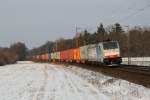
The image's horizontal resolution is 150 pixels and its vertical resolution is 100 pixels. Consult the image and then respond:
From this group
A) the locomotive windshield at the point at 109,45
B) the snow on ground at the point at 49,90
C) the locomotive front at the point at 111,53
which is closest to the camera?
the snow on ground at the point at 49,90

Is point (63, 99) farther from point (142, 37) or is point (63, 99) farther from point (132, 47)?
point (142, 37)

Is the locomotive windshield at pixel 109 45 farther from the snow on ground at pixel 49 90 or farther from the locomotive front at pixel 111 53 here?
the snow on ground at pixel 49 90

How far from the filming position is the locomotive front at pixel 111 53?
3892 cm

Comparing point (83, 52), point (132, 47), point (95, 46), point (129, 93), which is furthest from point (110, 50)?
point (132, 47)

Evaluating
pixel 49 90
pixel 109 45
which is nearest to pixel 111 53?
pixel 109 45

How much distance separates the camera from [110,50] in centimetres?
3988

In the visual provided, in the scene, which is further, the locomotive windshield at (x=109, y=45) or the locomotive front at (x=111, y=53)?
the locomotive windshield at (x=109, y=45)

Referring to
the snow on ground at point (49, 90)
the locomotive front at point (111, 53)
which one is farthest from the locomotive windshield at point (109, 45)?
the snow on ground at point (49, 90)

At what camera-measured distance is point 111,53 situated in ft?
130

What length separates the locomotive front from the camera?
38.9 metres

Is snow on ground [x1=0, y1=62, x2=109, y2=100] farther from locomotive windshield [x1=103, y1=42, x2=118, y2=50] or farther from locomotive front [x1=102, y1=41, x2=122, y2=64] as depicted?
locomotive windshield [x1=103, y1=42, x2=118, y2=50]

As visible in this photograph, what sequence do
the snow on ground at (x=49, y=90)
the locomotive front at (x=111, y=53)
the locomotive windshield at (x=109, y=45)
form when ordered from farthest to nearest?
the locomotive windshield at (x=109, y=45)
the locomotive front at (x=111, y=53)
the snow on ground at (x=49, y=90)

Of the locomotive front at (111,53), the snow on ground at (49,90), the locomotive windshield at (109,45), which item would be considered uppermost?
the locomotive windshield at (109,45)

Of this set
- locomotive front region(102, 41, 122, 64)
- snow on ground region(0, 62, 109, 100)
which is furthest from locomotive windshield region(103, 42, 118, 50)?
snow on ground region(0, 62, 109, 100)
